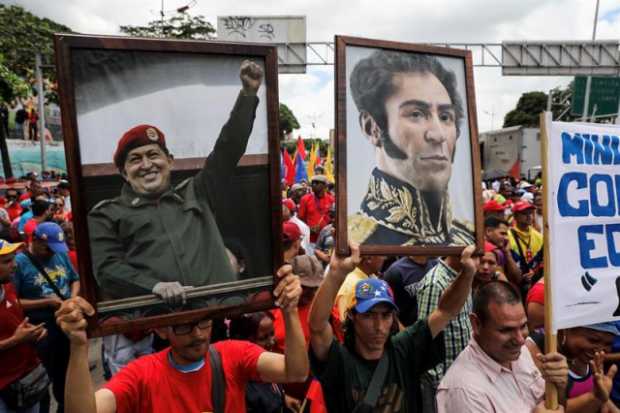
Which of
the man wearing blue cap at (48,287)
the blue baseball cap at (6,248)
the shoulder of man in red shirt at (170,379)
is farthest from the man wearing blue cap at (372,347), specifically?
the man wearing blue cap at (48,287)

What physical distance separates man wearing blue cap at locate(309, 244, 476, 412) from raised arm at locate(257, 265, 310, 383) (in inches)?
7.5

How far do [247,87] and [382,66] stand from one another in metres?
0.70

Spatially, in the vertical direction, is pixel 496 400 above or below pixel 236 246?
below

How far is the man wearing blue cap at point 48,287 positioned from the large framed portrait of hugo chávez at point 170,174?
7.96 feet

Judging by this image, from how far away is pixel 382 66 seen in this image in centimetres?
233

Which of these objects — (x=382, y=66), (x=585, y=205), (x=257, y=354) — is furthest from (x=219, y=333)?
(x=585, y=205)

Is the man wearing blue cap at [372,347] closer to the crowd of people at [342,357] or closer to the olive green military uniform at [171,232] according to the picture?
the crowd of people at [342,357]

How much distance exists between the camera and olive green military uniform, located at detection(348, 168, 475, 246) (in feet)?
7.42

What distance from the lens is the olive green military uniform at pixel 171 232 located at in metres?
1.80

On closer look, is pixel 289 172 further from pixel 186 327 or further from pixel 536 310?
pixel 186 327

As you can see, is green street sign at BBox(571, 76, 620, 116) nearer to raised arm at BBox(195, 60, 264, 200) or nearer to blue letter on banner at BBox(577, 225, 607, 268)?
blue letter on banner at BBox(577, 225, 607, 268)

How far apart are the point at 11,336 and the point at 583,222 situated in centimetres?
349

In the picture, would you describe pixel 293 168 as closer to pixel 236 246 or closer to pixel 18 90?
pixel 18 90

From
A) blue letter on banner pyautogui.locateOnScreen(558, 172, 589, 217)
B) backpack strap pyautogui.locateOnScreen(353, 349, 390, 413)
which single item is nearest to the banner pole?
blue letter on banner pyautogui.locateOnScreen(558, 172, 589, 217)
